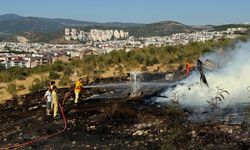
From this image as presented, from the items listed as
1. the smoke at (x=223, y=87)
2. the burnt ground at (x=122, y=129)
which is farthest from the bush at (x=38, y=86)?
the smoke at (x=223, y=87)

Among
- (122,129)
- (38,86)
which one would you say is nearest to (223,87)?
(122,129)

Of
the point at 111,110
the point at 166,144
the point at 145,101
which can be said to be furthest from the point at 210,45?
the point at 166,144

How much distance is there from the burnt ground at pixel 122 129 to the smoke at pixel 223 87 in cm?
153

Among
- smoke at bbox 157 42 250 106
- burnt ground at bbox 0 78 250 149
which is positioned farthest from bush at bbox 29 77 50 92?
smoke at bbox 157 42 250 106

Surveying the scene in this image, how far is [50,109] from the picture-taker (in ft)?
59.1

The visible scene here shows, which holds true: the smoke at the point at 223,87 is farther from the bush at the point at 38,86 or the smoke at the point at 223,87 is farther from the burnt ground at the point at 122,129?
the bush at the point at 38,86

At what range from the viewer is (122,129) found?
14734mm

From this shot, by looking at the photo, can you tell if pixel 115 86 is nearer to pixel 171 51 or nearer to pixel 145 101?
pixel 145 101

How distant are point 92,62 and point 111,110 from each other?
22193 millimetres

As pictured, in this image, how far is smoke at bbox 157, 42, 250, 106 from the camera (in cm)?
1773

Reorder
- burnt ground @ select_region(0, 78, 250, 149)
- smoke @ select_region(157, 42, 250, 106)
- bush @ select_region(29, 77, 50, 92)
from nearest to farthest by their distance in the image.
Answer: burnt ground @ select_region(0, 78, 250, 149)
smoke @ select_region(157, 42, 250, 106)
bush @ select_region(29, 77, 50, 92)

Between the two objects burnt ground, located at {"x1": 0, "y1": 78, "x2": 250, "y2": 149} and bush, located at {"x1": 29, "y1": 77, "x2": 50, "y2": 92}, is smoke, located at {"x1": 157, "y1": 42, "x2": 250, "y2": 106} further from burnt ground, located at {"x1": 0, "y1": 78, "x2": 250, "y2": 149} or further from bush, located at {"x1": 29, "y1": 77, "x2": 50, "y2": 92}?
bush, located at {"x1": 29, "y1": 77, "x2": 50, "y2": 92}

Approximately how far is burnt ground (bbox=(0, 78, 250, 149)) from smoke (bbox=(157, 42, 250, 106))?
153 centimetres

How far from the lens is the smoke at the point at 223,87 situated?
58.2 ft
